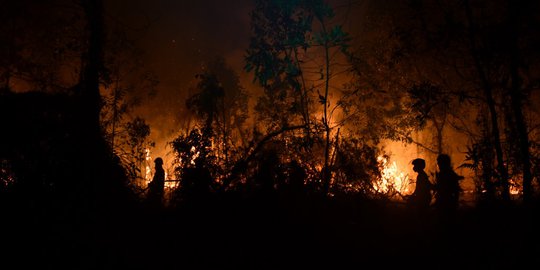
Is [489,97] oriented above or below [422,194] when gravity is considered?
above

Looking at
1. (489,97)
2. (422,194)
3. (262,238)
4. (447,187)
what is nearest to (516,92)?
(489,97)

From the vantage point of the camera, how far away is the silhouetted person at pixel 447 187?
6266 millimetres

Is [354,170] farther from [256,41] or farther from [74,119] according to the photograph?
[74,119]

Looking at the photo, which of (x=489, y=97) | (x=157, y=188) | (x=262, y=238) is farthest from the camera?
(x=157, y=188)

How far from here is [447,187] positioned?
627 cm

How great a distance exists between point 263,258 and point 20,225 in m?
4.21

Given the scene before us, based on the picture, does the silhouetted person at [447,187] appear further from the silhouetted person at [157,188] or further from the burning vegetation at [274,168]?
the silhouetted person at [157,188]

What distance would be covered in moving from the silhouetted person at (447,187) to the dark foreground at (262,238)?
270 mm

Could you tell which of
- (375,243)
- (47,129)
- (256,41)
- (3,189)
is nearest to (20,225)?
(3,189)

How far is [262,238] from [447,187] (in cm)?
351

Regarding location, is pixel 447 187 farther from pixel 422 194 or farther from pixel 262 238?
pixel 262 238

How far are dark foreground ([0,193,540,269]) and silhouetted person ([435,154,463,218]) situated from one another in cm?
27

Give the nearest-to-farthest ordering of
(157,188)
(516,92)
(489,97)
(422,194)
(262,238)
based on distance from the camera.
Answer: (516,92), (489,97), (262,238), (422,194), (157,188)

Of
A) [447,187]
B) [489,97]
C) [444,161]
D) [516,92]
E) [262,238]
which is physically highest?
[489,97]
